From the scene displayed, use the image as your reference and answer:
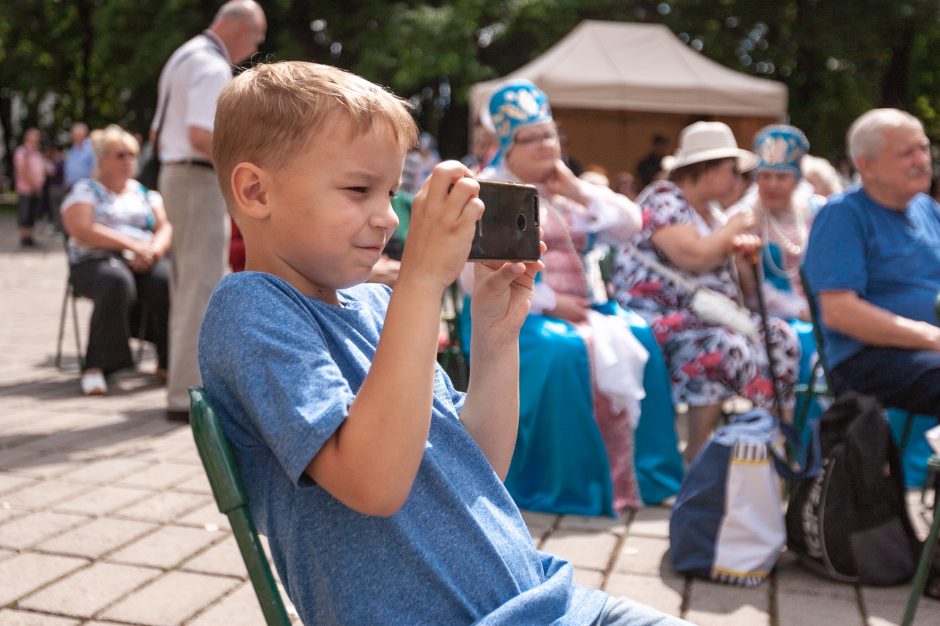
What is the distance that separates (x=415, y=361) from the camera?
118 cm

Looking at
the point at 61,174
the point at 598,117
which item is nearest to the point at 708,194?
the point at 598,117


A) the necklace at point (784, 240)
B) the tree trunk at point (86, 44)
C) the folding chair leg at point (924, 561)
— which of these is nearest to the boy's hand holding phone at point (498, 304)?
the folding chair leg at point (924, 561)

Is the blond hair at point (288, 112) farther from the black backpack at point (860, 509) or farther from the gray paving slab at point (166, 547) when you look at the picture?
the black backpack at point (860, 509)

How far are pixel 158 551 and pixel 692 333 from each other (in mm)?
2476

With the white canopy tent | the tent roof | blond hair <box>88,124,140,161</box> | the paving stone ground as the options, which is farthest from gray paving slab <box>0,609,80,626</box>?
the tent roof

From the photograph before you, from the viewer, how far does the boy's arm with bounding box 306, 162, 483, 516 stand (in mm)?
1164

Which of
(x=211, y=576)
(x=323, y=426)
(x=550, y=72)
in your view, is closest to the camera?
(x=323, y=426)

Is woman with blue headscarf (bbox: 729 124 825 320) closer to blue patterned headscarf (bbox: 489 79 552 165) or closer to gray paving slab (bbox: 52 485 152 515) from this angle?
blue patterned headscarf (bbox: 489 79 552 165)

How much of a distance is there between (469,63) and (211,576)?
15.6 metres

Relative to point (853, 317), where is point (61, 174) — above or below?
below

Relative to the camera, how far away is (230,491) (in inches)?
50.7

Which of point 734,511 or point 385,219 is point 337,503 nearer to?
point 385,219

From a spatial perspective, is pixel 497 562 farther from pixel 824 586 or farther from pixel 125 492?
pixel 125 492

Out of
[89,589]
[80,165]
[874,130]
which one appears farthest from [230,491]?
[80,165]
